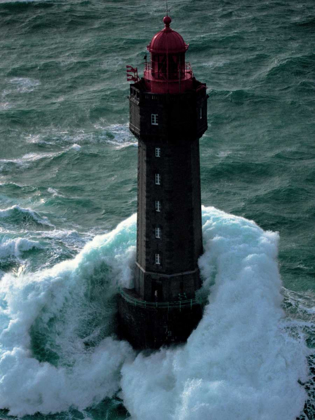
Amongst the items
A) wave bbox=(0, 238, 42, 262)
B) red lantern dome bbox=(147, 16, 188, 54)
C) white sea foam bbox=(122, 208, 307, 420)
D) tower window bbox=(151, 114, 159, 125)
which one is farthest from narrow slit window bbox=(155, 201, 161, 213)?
wave bbox=(0, 238, 42, 262)

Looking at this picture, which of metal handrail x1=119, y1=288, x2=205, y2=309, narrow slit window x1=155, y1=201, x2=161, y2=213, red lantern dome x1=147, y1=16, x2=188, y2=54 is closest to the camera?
red lantern dome x1=147, y1=16, x2=188, y2=54

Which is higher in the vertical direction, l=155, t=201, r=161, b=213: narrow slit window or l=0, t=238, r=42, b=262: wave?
l=155, t=201, r=161, b=213: narrow slit window

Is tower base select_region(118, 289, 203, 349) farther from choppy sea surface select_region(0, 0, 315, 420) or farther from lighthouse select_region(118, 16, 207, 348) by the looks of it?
choppy sea surface select_region(0, 0, 315, 420)

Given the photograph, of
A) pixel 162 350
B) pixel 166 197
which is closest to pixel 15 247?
pixel 162 350

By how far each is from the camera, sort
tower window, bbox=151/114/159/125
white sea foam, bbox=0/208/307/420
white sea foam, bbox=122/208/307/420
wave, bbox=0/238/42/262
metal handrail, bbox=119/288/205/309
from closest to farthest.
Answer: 1. tower window, bbox=151/114/159/125
2. white sea foam, bbox=122/208/307/420
3. white sea foam, bbox=0/208/307/420
4. metal handrail, bbox=119/288/205/309
5. wave, bbox=0/238/42/262

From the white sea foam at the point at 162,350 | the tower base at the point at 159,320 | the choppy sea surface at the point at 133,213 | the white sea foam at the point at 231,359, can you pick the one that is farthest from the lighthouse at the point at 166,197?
the white sea foam at the point at 231,359

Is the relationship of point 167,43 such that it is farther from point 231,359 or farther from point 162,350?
point 162,350

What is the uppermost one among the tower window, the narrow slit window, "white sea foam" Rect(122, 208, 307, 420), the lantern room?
the lantern room
